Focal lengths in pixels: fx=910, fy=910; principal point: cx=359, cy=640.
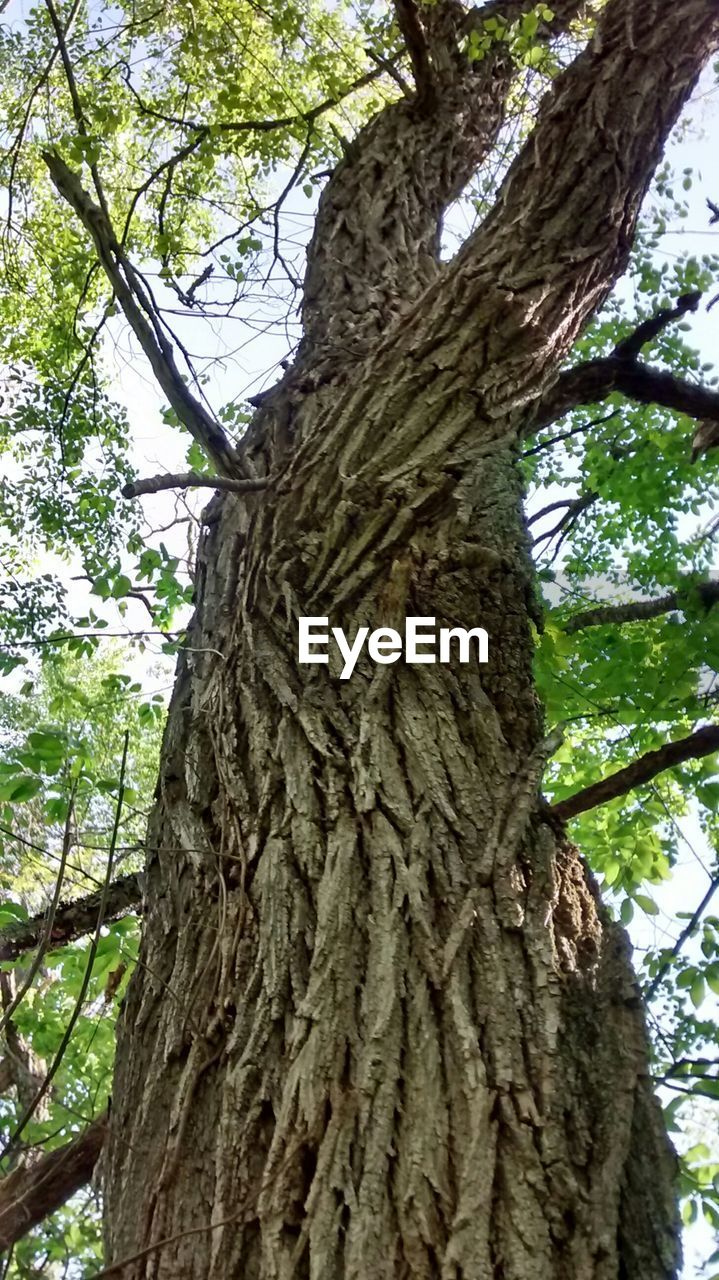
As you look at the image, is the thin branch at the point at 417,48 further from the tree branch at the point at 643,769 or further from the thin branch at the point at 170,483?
the tree branch at the point at 643,769

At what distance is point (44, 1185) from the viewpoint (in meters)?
2.36

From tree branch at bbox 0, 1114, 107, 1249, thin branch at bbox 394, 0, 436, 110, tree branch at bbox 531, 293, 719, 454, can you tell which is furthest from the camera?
thin branch at bbox 394, 0, 436, 110

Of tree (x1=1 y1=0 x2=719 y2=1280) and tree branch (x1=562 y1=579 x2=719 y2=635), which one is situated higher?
tree branch (x1=562 y1=579 x2=719 y2=635)

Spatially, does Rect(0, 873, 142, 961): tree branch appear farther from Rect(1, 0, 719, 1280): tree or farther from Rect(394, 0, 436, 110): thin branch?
Rect(394, 0, 436, 110): thin branch

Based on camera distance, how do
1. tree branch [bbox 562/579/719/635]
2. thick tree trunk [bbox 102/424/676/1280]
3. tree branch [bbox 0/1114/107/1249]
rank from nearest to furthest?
thick tree trunk [bbox 102/424/676/1280] < tree branch [bbox 0/1114/107/1249] < tree branch [bbox 562/579/719/635]

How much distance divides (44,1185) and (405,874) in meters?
1.51

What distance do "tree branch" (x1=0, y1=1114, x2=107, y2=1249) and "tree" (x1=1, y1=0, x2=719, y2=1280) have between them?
661mm

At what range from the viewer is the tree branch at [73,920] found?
9.95ft

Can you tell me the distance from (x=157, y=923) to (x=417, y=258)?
9.56ft

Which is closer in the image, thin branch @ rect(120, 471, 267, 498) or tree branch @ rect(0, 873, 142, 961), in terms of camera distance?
thin branch @ rect(120, 471, 267, 498)

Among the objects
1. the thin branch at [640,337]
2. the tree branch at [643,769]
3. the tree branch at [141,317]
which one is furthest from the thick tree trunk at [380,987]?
the thin branch at [640,337]

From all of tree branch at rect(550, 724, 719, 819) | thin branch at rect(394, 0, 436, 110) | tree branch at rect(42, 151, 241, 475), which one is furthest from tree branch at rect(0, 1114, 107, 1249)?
thin branch at rect(394, 0, 436, 110)

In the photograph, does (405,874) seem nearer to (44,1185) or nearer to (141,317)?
(141,317)

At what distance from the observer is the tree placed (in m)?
1.33
